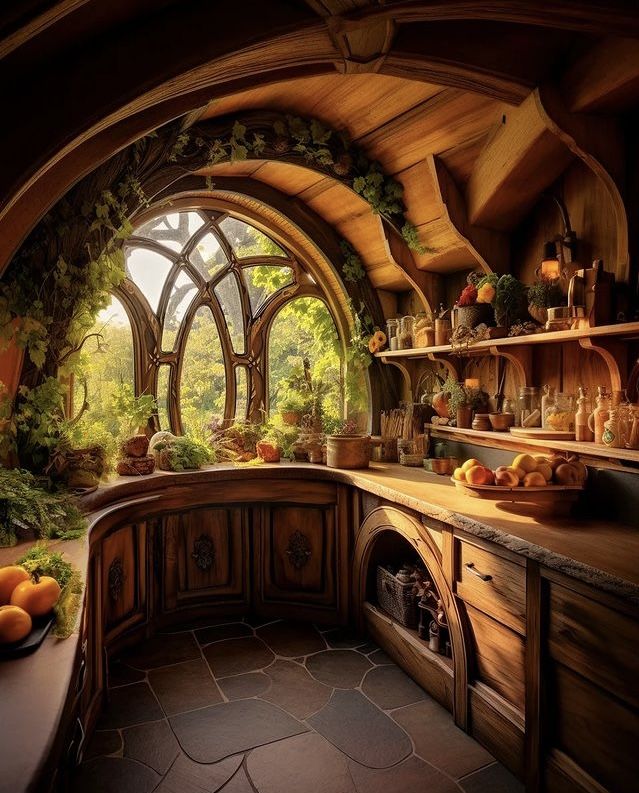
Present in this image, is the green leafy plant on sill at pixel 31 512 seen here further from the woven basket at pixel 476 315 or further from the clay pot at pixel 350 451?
the woven basket at pixel 476 315

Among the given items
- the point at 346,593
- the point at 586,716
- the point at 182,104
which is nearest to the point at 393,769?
the point at 586,716

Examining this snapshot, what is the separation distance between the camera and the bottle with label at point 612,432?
2307 mm

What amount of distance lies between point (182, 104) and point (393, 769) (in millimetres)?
2891

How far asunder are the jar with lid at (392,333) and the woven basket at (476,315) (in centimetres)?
83

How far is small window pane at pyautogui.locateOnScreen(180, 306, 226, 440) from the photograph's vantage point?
13.9 feet

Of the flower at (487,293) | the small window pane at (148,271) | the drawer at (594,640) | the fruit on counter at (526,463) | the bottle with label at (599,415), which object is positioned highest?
the small window pane at (148,271)

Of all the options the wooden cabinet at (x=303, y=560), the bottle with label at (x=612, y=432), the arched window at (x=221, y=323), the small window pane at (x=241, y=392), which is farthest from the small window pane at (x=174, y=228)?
the bottle with label at (x=612, y=432)

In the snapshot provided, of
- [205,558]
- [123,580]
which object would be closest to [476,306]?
[205,558]

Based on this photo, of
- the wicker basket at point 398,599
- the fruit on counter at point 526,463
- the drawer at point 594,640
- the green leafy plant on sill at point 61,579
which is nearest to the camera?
the green leafy plant on sill at point 61,579

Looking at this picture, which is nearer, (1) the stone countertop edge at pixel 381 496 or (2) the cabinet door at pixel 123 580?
(1) the stone countertop edge at pixel 381 496

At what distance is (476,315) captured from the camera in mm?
3209

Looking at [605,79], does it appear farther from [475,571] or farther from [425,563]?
[425,563]

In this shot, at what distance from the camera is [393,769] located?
2.37 meters

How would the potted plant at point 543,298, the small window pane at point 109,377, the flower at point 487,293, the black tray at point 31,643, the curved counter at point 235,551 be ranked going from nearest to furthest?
the curved counter at point 235,551 → the black tray at point 31,643 → the potted plant at point 543,298 → the flower at point 487,293 → the small window pane at point 109,377
